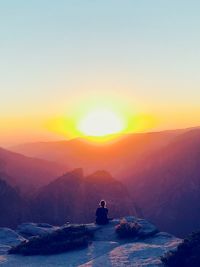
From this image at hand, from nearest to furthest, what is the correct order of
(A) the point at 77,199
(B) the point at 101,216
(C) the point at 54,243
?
1. (C) the point at 54,243
2. (B) the point at 101,216
3. (A) the point at 77,199

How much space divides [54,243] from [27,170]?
65487 millimetres

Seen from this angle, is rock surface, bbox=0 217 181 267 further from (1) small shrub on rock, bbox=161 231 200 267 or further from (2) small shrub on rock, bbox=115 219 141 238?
(1) small shrub on rock, bbox=161 231 200 267

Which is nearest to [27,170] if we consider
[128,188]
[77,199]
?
[128,188]

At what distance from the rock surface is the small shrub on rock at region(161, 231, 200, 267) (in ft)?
1.40

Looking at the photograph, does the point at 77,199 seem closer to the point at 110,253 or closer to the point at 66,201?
the point at 66,201

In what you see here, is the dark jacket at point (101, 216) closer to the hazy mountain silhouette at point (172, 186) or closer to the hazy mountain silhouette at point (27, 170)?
the hazy mountain silhouette at point (172, 186)

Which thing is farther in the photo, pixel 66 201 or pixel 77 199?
pixel 77 199

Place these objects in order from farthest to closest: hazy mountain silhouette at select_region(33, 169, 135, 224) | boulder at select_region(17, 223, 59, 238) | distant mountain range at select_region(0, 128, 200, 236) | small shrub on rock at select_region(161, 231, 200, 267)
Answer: distant mountain range at select_region(0, 128, 200, 236) → hazy mountain silhouette at select_region(33, 169, 135, 224) → boulder at select_region(17, 223, 59, 238) → small shrub on rock at select_region(161, 231, 200, 267)

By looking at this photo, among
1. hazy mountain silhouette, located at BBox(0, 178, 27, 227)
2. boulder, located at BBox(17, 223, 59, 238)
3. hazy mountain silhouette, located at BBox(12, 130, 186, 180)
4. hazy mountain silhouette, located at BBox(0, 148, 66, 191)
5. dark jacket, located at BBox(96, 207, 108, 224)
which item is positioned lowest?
boulder, located at BBox(17, 223, 59, 238)

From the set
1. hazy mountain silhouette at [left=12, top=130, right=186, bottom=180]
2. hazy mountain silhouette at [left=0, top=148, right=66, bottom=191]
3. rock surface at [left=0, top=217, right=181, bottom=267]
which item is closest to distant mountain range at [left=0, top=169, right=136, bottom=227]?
hazy mountain silhouette at [left=0, top=148, right=66, bottom=191]

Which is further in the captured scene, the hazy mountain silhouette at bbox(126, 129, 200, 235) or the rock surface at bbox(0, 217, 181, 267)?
the hazy mountain silhouette at bbox(126, 129, 200, 235)

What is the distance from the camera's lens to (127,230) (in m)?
21.7

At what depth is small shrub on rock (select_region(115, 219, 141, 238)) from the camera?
21594mm

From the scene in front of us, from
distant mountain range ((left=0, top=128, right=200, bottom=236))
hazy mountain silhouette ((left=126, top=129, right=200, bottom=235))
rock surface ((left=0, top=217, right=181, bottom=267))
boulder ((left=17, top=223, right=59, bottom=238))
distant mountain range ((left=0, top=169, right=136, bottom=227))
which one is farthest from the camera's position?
hazy mountain silhouette ((left=126, top=129, right=200, bottom=235))
